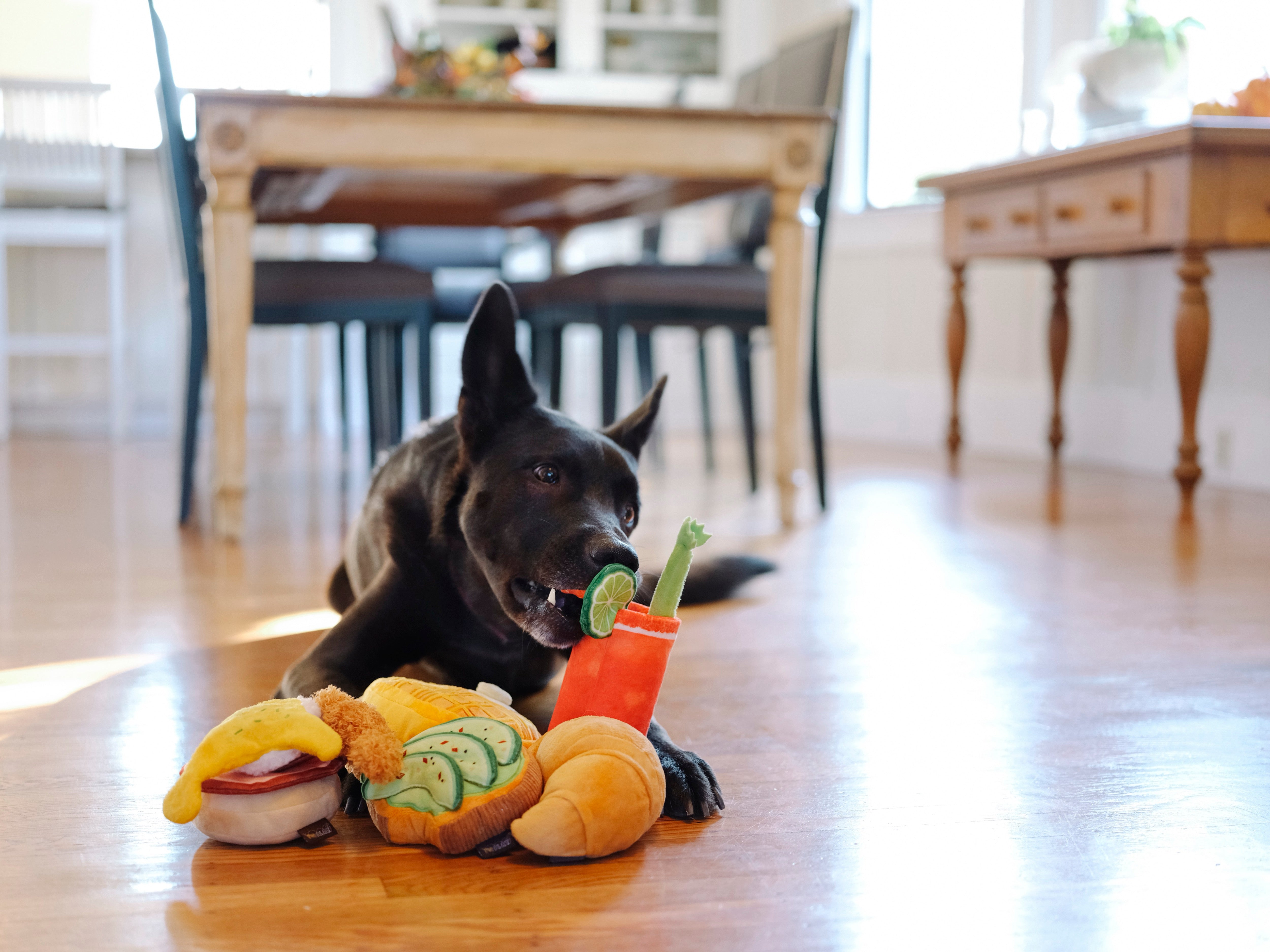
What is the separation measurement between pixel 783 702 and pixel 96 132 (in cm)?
465

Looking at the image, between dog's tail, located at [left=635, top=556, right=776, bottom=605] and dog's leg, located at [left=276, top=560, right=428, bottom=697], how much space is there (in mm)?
699

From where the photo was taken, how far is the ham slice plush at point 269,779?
0.94 m

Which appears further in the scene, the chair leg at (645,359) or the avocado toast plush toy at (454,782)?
the chair leg at (645,359)

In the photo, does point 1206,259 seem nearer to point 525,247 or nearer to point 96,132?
point 525,247

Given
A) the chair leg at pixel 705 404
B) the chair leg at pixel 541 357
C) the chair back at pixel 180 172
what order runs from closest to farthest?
1. the chair back at pixel 180 172
2. the chair leg at pixel 541 357
3. the chair leg at pixel 705 404

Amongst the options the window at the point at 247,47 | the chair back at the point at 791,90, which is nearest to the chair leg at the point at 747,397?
the chair back at the point at 791,90

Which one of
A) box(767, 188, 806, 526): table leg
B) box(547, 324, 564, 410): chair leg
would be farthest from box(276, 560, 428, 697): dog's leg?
box(547, 324, 564, 410): chair leg

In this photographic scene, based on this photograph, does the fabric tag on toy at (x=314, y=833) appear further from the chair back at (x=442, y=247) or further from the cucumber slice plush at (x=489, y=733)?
the chair back at (x=442, y=247)

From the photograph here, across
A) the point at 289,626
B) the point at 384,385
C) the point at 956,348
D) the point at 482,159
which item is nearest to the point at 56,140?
the point at 384,385

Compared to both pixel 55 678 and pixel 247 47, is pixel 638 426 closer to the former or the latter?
pixel 55 678

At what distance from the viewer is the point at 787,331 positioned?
274cm

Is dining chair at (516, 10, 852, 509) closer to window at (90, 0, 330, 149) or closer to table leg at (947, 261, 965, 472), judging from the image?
table leg at (947, 261, 965, 472)

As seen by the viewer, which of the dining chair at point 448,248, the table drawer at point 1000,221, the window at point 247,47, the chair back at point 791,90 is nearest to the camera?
the chair back at point 791,90

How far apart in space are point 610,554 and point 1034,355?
3.77 m
